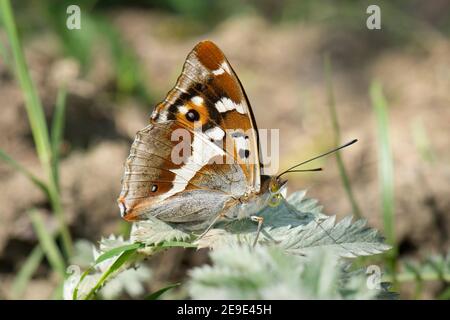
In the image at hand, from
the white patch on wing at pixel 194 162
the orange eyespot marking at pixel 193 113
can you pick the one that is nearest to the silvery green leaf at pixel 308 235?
the white patch on wing at pixel 194 162

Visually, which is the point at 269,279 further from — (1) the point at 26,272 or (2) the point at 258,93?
(2) the point at 258,93

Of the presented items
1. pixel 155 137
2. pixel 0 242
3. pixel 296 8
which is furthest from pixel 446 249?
pixel 296 8

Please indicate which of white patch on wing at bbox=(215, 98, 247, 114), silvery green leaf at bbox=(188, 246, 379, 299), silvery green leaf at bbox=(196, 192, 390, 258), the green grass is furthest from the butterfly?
silvery green leaf at bbox=(188, 246, 379, 299)

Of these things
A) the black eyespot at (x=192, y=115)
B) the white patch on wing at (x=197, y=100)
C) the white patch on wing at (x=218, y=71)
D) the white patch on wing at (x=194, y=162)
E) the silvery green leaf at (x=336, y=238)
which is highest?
the white patch on wing at (x=218, y=71)

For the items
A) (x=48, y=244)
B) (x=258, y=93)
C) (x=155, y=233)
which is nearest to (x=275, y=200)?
(x=155, y=233)

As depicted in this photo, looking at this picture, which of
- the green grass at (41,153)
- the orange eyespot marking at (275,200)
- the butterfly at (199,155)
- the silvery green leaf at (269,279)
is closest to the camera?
the silvery green leaf at (269,279)

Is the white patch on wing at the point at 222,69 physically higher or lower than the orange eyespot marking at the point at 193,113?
higher

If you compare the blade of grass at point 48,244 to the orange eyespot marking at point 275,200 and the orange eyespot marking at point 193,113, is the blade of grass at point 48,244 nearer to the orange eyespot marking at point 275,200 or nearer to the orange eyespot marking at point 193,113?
the orange eyespot marking at point 193,113

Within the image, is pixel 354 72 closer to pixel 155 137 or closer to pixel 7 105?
pixel 7 105
